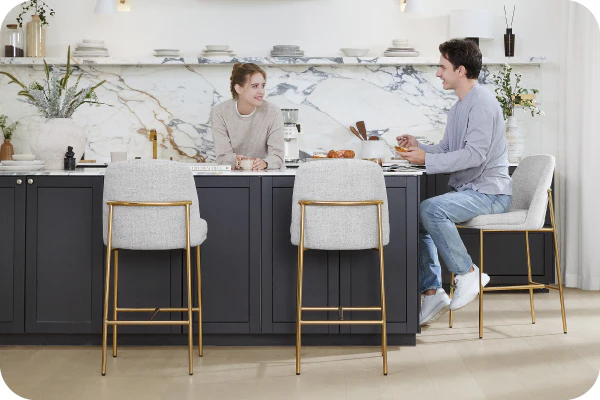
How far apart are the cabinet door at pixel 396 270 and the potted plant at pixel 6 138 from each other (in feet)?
10.9

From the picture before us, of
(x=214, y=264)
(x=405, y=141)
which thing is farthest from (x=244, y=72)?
(x=214, y=264)

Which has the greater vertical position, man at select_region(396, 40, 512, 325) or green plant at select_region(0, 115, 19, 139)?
green plant at select_region(0, 115, 19, 139)

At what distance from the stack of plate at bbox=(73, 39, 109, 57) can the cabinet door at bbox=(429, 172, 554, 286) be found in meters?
2.72

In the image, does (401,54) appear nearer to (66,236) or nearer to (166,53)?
(166,53)

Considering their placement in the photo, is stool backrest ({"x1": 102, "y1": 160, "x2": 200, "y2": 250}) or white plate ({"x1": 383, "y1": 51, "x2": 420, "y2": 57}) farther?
white plate ({"x1": 383, "y1": 51, "x2": 420, "y2": 57})

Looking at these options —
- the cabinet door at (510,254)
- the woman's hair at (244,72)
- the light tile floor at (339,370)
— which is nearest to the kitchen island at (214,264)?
the light tile floor at (339,370)

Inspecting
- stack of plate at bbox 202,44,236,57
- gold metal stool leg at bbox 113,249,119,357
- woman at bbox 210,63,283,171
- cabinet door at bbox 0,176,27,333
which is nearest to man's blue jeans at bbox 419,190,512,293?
woman at bbox 210,63,283,171

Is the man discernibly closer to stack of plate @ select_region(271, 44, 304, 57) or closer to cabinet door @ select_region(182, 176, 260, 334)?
cabinet door @ select_region(182, 176, 260, 334)

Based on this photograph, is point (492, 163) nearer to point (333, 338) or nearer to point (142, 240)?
point (333, 338)

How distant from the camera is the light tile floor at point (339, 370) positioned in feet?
9.62

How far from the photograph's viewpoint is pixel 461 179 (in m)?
3.93

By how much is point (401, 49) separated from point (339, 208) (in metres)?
2.81

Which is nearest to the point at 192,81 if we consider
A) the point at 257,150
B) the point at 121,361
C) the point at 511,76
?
the point at 257,150

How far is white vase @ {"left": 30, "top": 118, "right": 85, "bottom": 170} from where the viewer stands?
3795 mm
